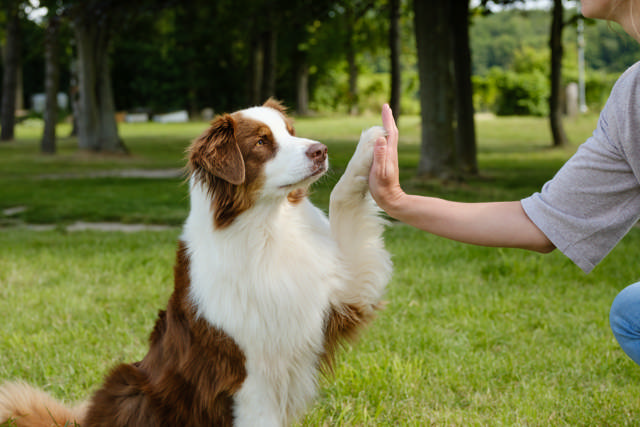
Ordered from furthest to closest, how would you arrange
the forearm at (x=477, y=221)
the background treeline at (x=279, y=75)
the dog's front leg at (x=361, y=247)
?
the background treeline at (x=279, y=75)
the dog's front leg at (x=361, y=247)
the forearm at (x=477, y=221)

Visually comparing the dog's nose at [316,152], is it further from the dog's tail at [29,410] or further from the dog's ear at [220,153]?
the dog's tail at [29,410]

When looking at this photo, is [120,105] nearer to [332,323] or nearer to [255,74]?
[255,74]

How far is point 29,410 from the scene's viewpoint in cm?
291

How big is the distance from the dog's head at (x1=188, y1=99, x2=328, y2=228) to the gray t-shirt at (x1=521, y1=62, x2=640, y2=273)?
96 cm

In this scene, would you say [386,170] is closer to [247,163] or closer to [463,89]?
[247,163]

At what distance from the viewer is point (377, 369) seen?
142 inches

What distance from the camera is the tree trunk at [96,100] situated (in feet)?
60.8

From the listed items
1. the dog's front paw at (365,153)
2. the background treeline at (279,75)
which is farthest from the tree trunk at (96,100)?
the dog's front paw at (365,153)

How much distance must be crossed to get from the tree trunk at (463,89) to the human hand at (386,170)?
1129 centimetres

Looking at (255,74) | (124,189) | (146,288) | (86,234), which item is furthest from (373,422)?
(255,74)

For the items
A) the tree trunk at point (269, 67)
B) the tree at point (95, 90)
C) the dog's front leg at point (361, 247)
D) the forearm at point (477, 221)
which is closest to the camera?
the forearm at point (477, 221)

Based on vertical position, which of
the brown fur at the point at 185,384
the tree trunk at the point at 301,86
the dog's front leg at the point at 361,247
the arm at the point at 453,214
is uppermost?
the tree trunk at the point at 301,86

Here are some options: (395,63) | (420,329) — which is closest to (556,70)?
(395,63)

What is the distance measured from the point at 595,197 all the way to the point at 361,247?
3.50 feet
